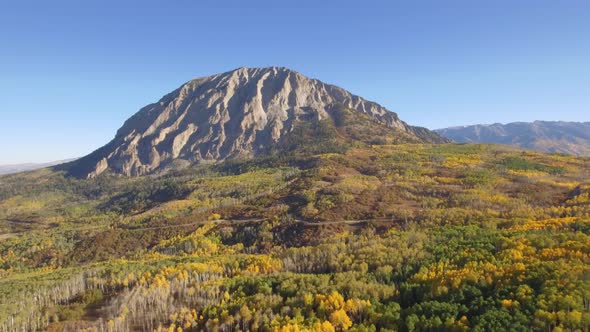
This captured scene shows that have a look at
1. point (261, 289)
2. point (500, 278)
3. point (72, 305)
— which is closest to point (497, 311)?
point (500, 278)

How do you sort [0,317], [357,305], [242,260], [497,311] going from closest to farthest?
[497,311]
[357,305]
[0,317]
[242,260]

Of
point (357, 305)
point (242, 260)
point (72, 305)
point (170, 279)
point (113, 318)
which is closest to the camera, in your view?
point (357, 305)

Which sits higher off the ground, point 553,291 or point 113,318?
point 553,291

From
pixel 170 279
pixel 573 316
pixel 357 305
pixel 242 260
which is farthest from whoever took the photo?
pixel 242 260

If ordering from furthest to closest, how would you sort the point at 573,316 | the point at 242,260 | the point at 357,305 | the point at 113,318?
1. the point at 242,260
2. the point at 113,318
3. the point at 357,305
4. the point at 573,316

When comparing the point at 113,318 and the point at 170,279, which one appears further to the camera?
the point at 170,279

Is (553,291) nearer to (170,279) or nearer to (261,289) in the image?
(261,289)

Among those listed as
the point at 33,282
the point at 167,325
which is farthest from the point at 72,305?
the point at 167,325

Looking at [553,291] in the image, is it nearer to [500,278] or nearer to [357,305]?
[500,278]

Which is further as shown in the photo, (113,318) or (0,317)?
(113,318)
